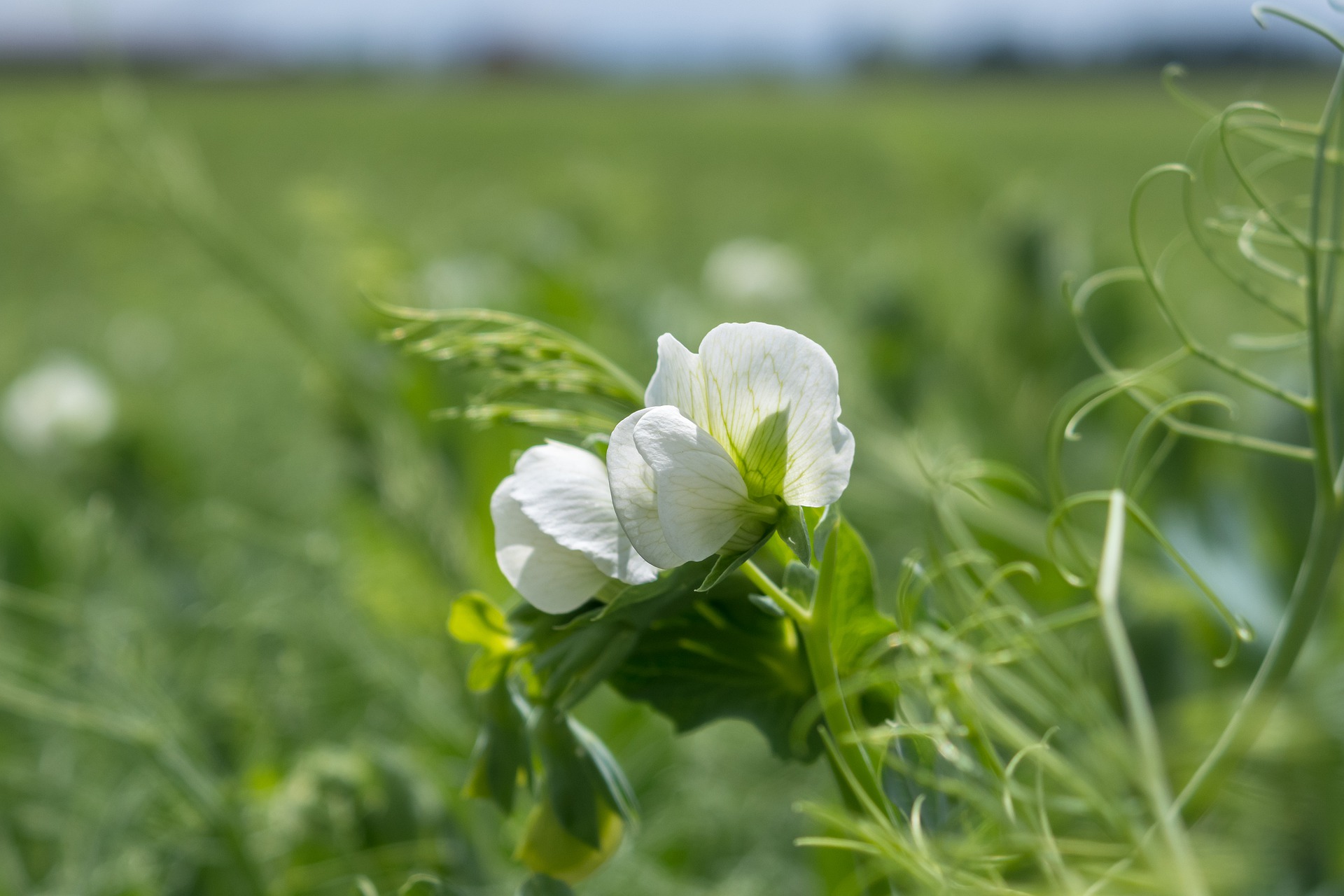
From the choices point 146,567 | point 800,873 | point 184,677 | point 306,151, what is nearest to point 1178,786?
point 800,873

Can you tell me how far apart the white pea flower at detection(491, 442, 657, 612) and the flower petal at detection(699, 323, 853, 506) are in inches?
0.9

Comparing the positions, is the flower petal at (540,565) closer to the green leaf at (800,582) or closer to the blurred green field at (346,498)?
the green leaf at (800,582)

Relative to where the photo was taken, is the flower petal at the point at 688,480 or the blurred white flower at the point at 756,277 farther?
the blurred white flower at the point at 756,277

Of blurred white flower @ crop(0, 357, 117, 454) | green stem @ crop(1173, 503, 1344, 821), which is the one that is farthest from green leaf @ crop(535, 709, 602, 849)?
blurred white flower @ crop(0, 357, 117, 454)

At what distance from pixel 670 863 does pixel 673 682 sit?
10.7 inches

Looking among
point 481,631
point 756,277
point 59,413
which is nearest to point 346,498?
point 59,413

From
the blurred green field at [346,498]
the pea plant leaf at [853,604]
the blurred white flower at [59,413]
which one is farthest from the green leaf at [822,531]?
the blurred white flower at [59,413]

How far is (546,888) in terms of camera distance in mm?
193

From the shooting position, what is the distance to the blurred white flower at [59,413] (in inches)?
29.2

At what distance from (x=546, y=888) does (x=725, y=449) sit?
94mm

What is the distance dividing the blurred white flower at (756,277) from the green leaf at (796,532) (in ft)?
2.52

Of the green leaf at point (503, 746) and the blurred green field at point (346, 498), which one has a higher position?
the green leaf at point (503, 746)

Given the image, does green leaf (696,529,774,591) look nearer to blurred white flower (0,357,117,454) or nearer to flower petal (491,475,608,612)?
flower petal (491,475,608,612)

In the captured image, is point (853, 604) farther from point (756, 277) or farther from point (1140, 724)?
point (756, 277)
